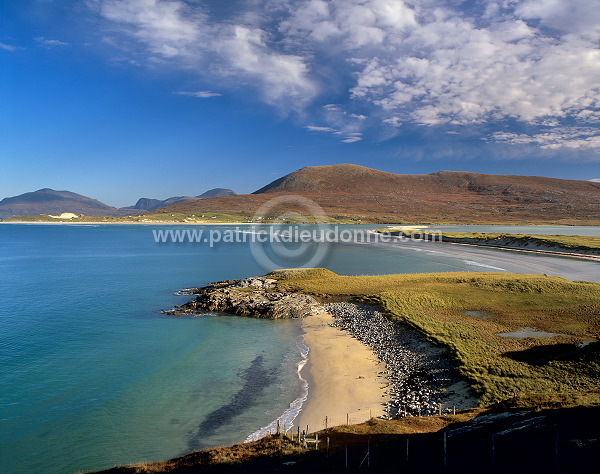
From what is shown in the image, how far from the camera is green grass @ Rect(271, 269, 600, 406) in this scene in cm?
2097

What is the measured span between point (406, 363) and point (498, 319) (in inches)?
553

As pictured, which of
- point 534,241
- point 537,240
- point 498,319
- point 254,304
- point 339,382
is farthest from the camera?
point 534,241

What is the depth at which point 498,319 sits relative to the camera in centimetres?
3459

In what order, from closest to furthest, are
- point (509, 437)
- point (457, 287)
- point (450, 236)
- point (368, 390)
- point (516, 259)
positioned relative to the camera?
point (509, 437) < point (368, 390) < point (457, 287) < point (516, 259) < point (450, 236)

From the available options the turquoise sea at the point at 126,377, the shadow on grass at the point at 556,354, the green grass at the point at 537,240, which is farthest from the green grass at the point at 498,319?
the green grass at the point at 537,240

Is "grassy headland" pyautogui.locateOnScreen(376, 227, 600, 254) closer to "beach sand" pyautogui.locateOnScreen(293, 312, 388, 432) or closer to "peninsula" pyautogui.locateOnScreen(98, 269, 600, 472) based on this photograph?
"peninsula" pyautogui.locateOnScreen(98, 269, 600, 472)

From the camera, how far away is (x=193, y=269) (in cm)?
7906

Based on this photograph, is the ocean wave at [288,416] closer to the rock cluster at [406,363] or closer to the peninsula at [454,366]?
the peninsula at [454,366]

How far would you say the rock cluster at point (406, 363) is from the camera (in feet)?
68.2

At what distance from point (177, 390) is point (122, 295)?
34.4 meters

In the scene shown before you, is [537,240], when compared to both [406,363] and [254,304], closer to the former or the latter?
Answer: [254,304]

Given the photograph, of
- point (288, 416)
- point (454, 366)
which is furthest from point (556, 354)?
point (288, 416)

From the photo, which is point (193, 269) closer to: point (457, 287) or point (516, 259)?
point (457, 287)

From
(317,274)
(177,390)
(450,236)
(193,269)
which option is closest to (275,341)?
(177,390)
